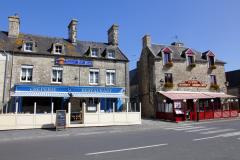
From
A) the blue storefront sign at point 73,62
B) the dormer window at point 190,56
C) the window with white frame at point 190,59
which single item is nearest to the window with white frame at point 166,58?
the dormer window at point 190,56

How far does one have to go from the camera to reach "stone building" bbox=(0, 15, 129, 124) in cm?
2225

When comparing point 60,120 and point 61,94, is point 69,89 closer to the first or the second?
point 61,94

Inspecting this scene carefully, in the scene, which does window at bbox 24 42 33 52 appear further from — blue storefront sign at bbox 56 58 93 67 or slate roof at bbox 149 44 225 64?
slate roof at bbox 149 44 225 64

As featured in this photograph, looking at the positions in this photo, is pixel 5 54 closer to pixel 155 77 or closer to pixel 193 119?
pixel 155 77

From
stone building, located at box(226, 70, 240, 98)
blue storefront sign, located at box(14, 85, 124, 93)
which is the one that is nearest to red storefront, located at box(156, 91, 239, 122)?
blue storefront sign, located at box(14, 85, 124, 93)

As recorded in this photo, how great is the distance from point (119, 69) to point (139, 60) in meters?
7.48

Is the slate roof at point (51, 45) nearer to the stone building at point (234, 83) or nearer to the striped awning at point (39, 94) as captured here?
the striped awning at point (39, 94)

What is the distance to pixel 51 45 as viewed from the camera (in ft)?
82.6

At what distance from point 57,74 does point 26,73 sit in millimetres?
2906

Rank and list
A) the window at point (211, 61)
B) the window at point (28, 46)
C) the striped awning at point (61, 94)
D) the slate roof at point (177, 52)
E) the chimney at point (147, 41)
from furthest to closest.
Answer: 1. the window at point (211, 61)
2. the chimney at point (147, 41)
3. the slate roof at point (177, 52)
4. the window at point (28, 46)
5. the striped awning at point (61, 94)

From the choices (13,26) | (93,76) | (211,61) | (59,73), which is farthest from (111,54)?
(211,61)

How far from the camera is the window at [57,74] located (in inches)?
947

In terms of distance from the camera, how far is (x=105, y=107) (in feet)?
83.3

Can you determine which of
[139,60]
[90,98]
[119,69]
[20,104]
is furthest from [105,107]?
[139,60]
